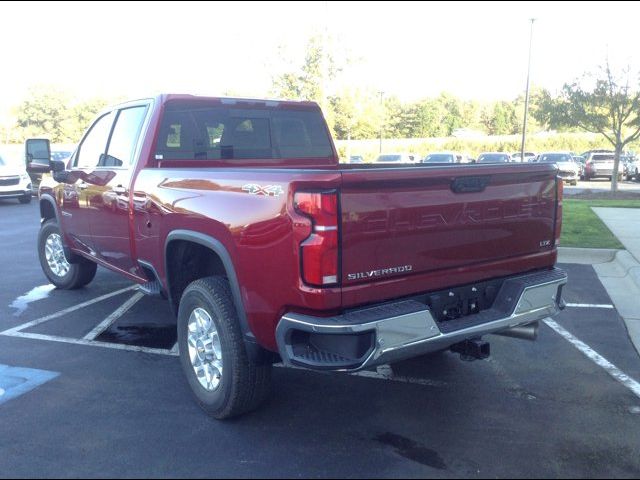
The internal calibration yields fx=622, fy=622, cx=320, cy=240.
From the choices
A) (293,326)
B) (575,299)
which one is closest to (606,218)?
(575,299)

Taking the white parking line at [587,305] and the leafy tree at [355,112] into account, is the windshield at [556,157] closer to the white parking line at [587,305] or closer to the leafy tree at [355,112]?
the leafy tree at [355,112]

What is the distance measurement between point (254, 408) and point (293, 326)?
0.97 meters

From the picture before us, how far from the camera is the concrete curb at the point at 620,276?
6.23 m

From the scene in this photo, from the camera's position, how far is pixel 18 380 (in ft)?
15.3

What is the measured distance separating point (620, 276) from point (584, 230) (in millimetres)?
3396

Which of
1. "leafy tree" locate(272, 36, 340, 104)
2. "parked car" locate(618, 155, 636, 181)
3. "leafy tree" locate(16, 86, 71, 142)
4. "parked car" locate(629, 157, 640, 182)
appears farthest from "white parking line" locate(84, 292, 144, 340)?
"leafy tree" locate(16, 86, 71, 142)

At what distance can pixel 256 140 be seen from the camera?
18.4ft

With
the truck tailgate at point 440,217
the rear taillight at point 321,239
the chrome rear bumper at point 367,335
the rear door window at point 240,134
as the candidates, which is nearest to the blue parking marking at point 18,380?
the rear door window at point 240,134

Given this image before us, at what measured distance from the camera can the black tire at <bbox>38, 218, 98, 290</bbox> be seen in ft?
23.8

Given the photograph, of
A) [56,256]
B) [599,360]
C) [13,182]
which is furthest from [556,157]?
[56,256]

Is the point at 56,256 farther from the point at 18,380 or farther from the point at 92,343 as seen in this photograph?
the point at 18,380

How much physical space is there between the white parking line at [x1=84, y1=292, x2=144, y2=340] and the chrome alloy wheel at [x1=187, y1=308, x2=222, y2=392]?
1968 millimetres

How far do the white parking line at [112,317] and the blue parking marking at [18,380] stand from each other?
866 mm

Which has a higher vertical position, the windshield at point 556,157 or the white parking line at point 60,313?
the windshield at point 556,157
